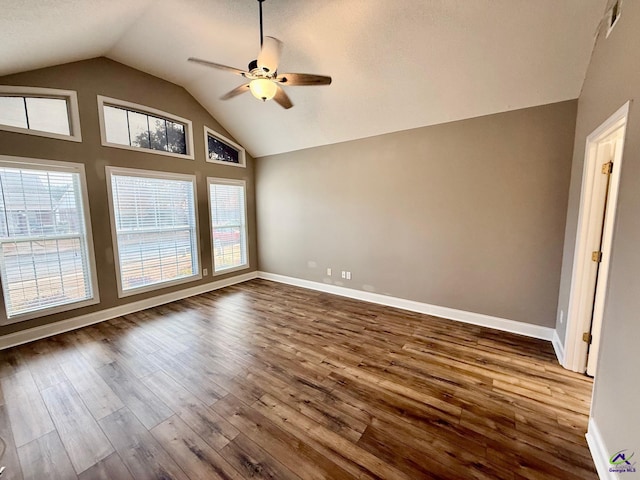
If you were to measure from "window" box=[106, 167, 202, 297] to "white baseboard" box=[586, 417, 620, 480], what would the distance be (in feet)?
16.4

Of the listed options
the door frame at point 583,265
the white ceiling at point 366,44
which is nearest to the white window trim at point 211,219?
the white ceiling at point 366,44

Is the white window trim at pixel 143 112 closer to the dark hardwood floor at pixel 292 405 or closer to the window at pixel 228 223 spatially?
the window at pixel 228 223

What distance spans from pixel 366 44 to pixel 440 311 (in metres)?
3.39

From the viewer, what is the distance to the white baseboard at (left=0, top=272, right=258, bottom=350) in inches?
115

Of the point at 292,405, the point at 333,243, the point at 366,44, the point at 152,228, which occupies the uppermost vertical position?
the point at 366,44

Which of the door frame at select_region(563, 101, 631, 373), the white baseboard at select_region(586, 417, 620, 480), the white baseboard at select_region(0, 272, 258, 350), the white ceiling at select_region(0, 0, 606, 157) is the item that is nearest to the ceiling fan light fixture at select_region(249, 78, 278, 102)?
the white ceiling at select_region(0, 0, 606, 157)

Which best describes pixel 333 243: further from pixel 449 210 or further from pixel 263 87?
pixel 263 87

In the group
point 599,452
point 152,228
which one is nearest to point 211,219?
point 152,228

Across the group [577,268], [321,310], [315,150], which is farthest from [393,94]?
[321,310]

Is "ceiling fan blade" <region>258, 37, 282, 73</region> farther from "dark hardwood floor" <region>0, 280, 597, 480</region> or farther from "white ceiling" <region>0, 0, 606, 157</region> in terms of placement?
"dark hardwood floor" <region>0, 280, 597, 480</region>

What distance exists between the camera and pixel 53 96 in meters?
3.05

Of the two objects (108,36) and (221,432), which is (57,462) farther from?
(108,36)

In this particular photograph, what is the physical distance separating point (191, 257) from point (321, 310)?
101 inches

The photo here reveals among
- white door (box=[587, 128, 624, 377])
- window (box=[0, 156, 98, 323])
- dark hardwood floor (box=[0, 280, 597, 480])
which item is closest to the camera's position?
dark hardwood floor (box=[0, 280, 597, 480])
